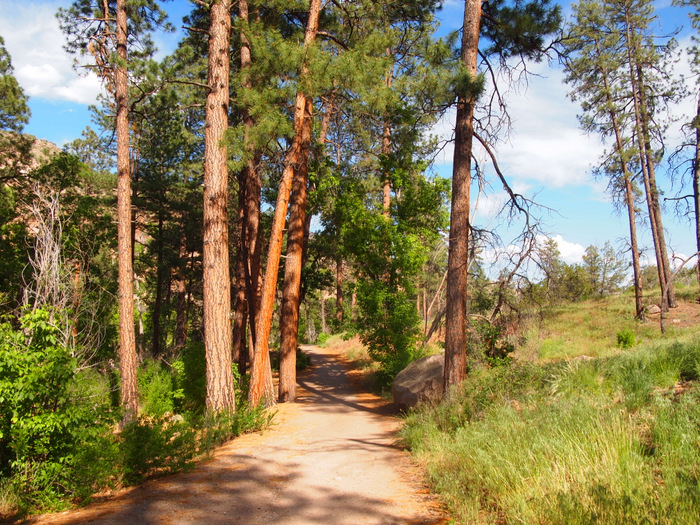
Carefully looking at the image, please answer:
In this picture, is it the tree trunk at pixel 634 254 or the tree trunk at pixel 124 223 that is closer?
the tree trunk at pixel 124 223

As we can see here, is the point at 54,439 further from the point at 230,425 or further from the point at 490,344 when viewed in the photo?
the point at 490,344

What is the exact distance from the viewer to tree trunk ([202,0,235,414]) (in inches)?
363

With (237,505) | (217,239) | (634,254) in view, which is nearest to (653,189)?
(634,254)

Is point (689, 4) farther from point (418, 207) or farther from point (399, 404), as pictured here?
point (399, 404)

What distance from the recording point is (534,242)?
A: 8.66 meters

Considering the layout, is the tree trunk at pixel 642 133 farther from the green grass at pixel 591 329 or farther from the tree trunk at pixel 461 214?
the tree trunk at pixel 461 214

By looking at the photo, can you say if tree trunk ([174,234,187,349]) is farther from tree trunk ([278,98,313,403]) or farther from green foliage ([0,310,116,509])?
green foliage ([0,310,116,509])

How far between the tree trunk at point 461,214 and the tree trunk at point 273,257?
12.6ft

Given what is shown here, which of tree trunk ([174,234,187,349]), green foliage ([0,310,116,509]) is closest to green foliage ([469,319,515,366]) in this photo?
green foliage ([0,310,116,509])

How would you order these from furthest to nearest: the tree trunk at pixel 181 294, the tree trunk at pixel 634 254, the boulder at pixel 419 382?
the tree trunk at pixel 181 294 → the tree trunk at pixel 634 254 → the boulder at pixel 419 382

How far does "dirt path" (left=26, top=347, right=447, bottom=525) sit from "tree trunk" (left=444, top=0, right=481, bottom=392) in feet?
7.38

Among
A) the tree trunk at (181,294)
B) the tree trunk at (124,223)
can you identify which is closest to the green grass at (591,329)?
the tree trunk at (124,223)

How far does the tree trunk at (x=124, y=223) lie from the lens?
11.8 meters

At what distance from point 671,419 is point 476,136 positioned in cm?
621
